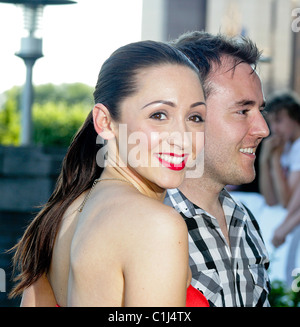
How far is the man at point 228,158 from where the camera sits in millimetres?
2102

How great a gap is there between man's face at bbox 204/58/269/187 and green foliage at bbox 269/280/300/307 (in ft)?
6.27

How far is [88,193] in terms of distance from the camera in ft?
5.31

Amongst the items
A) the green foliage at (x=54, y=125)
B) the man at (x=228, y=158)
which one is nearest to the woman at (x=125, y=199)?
the man at (x=228, y=158)

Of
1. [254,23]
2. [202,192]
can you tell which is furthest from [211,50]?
[254,23]

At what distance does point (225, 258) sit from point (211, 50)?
765 mm

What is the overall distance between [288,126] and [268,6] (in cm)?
1846

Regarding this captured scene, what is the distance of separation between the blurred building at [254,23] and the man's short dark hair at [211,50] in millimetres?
19953

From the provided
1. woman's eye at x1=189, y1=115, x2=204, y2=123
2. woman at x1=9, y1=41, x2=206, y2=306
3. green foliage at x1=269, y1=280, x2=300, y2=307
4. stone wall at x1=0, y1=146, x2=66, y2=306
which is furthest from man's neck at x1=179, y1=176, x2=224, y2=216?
stone wall at x1=0, y1=146, x2=66, y2=306

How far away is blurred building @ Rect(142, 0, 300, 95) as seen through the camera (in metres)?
22.9

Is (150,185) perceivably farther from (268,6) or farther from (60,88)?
(60,88)

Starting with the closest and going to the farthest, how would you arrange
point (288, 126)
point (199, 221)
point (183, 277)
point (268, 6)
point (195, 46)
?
point (183, 277) → point (199, 221) → point (195, 46) → point (288, 126) → point (268, 6)

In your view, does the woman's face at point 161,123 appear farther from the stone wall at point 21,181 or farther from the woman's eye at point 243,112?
the stone wall at point 21,181

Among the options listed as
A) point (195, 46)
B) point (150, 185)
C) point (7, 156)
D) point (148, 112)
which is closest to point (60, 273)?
point (150, 185)

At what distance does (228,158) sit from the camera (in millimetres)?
2234
